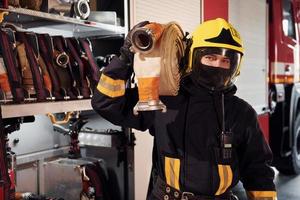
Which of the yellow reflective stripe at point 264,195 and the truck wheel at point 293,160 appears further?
the truck wheel at point 293,160

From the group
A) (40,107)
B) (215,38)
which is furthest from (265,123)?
(40,107)

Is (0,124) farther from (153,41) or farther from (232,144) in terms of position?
(232,144)

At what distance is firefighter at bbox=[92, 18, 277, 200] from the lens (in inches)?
78.0

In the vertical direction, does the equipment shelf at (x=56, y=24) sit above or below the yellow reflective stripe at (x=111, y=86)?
above

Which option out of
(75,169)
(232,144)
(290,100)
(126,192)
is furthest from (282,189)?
(232,144)

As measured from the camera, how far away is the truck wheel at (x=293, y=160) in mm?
5887

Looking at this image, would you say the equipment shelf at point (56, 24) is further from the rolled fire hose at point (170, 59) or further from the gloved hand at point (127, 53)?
the rolled fire hose at point (170, 59)

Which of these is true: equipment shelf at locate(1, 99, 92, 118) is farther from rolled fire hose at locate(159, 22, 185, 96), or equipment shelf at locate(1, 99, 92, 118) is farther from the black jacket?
rolled fire hose at locate(159, 22, 185, 96)

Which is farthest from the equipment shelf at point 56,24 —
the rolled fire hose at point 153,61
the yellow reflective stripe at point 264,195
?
the yellow reflective stripe at point 264,195

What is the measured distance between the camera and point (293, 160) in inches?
232

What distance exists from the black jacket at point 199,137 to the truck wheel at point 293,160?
3.93 metres

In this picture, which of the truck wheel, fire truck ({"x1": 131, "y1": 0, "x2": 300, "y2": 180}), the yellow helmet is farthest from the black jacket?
the truck wheel

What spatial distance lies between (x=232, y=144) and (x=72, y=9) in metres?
1.30

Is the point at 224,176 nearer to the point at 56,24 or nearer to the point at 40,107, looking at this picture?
the point at 40,107
